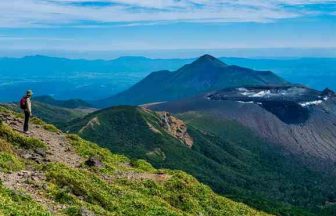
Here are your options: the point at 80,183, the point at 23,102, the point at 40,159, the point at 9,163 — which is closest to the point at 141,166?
the point at 40,159

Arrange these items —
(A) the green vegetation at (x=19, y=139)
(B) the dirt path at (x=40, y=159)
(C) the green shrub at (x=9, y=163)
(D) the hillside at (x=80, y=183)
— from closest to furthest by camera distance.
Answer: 1. (D) the hillside at (x=80, y=183)
2. (B) the dirt path at (x=40, y=159)
3. (C) the green shrub at (x=9, y=163)
4. (A) the green vegetation at (x=19, y=139)

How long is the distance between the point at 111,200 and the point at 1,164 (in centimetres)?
969

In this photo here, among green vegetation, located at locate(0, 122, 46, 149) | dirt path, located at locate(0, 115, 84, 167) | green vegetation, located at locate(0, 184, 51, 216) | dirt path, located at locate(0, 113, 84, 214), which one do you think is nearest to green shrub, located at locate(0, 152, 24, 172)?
dirt path, located at locate(0, 113, 84, 214)

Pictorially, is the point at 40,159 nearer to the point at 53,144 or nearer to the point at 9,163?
the point at 9,163

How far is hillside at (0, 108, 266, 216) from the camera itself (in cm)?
3644

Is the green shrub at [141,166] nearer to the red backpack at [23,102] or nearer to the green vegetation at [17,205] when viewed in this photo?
the red backpack at [23,102]

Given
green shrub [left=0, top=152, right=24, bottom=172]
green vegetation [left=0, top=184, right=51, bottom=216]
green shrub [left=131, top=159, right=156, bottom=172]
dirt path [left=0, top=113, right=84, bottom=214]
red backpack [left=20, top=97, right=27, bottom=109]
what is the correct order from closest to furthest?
green vegetation [left=0, top=184, right=51, bottom=216] → dirt path [left=0, top=113, right=84, bottom=214] → green shrub [left=0, top=152, right=24, bottom=172] → red backpack [left=20, top=97, right=27, bottom=109] → green shrub [left=131, top=159, right=156, bottom=172]

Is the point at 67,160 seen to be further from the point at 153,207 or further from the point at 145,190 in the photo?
the point at 153,207

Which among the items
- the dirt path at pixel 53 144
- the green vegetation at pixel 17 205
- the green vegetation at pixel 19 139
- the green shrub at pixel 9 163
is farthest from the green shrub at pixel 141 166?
the green vegetation at pixel 17 205

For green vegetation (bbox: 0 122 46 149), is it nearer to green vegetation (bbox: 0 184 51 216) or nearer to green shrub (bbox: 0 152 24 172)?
green shrub (bbox: 0 152 24 172)

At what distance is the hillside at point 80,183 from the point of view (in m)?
36.4

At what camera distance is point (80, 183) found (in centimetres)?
4225

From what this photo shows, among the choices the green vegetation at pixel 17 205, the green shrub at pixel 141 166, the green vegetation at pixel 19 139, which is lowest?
the green shrub at pixel 141 166

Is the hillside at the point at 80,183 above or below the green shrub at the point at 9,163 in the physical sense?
below
